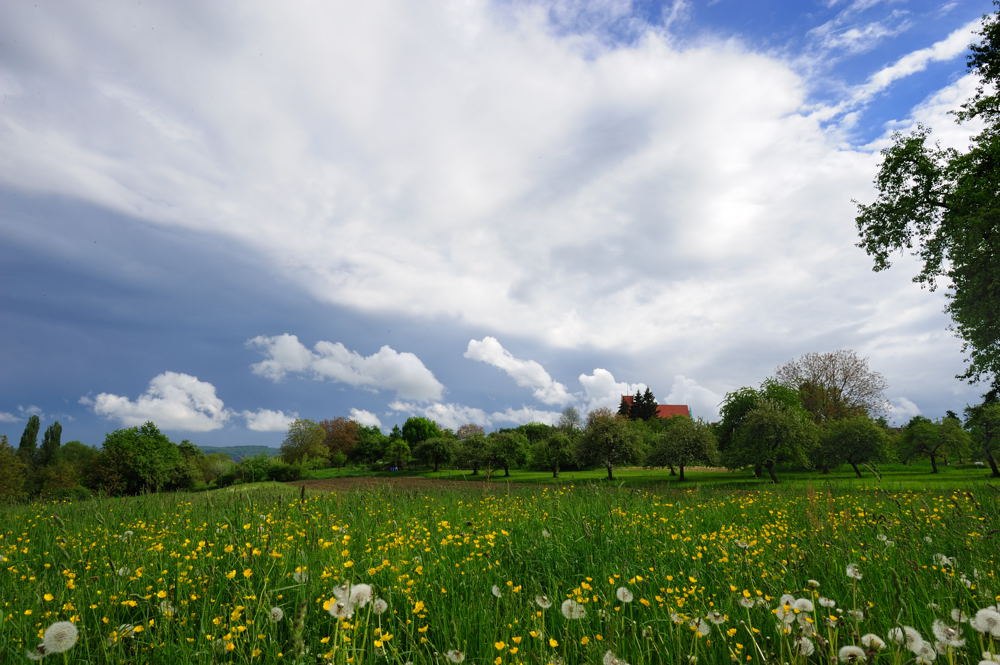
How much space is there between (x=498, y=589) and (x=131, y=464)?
106 ft

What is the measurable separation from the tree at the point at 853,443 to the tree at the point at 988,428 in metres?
6.05

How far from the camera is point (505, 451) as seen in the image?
161 feet

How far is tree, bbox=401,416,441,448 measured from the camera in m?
87.4

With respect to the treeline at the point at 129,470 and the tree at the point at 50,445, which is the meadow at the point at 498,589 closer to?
the treeline at the point at 129,470

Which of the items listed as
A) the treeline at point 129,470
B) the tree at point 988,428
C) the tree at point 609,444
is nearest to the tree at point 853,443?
the tree at point 988,428

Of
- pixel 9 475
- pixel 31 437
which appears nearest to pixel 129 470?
pixel 9 475

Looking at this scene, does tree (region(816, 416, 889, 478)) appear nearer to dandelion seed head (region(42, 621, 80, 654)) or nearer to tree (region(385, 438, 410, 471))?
dandelion seed head (region(42, 621, 80, 654))

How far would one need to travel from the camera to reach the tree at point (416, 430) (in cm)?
8744

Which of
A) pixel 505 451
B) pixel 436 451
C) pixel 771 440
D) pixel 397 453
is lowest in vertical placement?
pixel 397 453

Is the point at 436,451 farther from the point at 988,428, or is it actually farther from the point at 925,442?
the point at 988,428

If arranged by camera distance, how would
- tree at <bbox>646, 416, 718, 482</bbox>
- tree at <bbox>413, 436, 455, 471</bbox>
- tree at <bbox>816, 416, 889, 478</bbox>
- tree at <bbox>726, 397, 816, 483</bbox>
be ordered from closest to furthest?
tree at <bbox>726, 397, 816, 483</bbox>, tree at <bbox>816, 416, 889, 478</bbox>, tree at <bbox>646, 416, 718, 482</bbox>, tree at <bbox>413, 436, 455, 471</bbox>

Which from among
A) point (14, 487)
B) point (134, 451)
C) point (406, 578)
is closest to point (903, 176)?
point (406, 578)

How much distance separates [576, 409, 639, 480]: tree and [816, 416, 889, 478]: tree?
1313 centimetres

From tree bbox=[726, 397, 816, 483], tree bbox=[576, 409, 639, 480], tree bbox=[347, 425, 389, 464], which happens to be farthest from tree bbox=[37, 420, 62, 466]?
tree bbox=[726, 397, 816, 483]
